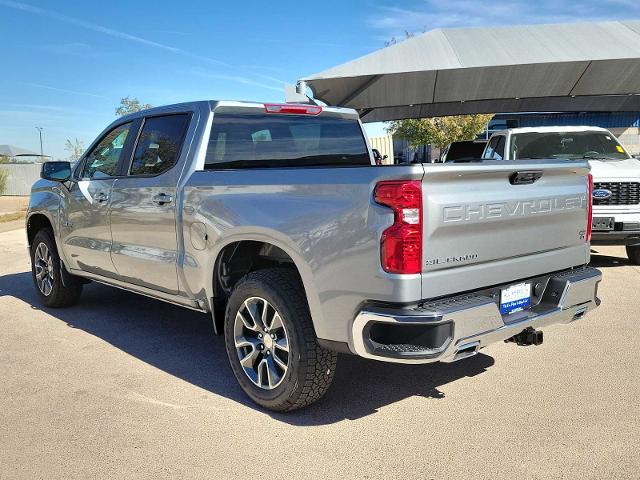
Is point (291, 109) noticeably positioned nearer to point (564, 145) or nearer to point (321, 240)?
point (321, 240)

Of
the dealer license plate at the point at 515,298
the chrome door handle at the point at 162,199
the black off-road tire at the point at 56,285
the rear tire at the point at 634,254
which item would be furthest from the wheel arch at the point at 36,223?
the rear tire at the point at 634,254

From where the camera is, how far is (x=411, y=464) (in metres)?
2.98

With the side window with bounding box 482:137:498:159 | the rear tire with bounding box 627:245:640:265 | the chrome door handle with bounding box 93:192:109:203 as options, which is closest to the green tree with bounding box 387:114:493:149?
the side window with bounding box 482:137:498:159

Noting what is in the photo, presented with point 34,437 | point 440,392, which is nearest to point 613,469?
point 440,392

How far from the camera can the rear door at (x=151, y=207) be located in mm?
4258

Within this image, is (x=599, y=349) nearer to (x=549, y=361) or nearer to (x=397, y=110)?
(x=549, y=361)

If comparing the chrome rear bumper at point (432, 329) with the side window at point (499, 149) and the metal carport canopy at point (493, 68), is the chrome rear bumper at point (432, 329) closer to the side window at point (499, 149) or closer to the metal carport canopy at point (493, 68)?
the side window at point (499, 149)

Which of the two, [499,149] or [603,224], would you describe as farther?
[499,149]

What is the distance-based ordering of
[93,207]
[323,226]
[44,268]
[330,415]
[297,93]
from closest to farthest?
[323,226]
[330,415]
[93,207]
[44,268]
[297,93]

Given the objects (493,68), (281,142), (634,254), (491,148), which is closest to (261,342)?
(281,142)

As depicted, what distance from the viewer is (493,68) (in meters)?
13.5

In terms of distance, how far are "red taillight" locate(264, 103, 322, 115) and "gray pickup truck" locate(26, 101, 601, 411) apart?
0.01m

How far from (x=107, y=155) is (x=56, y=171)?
2.26ft

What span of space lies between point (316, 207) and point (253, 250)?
0.92 metres
